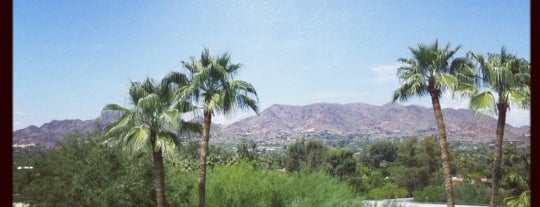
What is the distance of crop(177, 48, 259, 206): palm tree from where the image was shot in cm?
1173

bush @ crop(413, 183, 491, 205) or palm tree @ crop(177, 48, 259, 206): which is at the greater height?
palm tree @ crop(177, 48, 259, 206)

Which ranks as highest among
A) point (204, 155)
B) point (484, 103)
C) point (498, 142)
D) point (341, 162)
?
point (484, 103)

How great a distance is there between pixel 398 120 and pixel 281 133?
1988 centimetres

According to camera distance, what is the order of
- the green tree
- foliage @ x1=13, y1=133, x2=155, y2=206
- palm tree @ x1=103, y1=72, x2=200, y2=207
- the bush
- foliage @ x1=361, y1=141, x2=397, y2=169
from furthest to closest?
foliage @ x1=361, y1=141, x2=397, y2=169, the green tree, the bush, foliage @ x1=13, y1=133, x2=155, y2=206, palm tree @ x1=103, y1=72, x2=200, y2=207

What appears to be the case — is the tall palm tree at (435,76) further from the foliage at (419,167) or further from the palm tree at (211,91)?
the foliage at (419,167)

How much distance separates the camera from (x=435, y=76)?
13.3m

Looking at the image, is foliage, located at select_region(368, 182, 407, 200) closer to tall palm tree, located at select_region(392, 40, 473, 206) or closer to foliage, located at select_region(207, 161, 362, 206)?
foliage, located at select_region(207, 161, 362, 206)

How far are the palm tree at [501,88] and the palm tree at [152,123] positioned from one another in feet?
19.8

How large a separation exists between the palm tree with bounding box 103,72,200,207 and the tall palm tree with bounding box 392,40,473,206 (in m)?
5.44

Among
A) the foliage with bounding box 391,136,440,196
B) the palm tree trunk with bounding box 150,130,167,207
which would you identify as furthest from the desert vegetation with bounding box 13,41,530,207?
the foliage with bounding box 391,136,440,196

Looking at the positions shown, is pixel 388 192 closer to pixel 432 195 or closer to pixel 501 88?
pixel 432 195

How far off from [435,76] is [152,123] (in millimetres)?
6695

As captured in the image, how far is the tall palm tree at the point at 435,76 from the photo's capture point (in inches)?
518

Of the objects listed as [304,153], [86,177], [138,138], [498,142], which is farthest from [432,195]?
[138,138]
